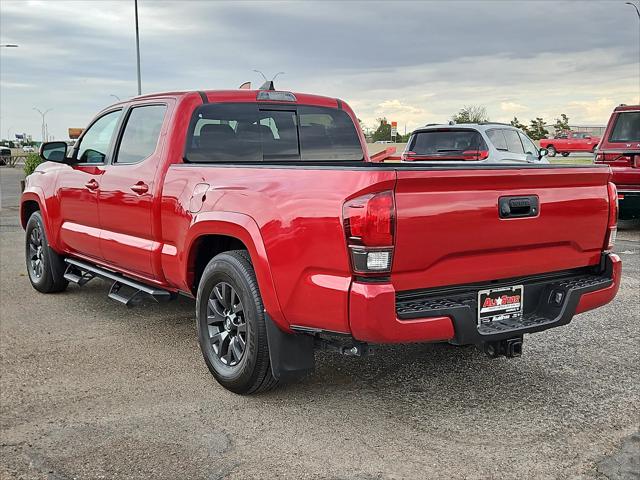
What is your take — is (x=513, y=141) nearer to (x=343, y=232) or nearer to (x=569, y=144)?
(x=343, y=232)

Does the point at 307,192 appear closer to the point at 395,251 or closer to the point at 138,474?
the point at 395,251

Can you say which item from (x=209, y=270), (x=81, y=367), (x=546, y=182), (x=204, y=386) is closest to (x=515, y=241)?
(x=546, y=182)

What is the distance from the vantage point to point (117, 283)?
5.82 m

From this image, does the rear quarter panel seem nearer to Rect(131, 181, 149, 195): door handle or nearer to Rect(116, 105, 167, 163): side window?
Rect(131, 181, 149, 195): door handle

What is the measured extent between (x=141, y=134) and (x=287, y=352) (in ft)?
8.33

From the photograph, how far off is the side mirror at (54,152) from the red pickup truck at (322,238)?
1031 millimetres

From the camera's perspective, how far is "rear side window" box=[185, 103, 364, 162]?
5090 mm

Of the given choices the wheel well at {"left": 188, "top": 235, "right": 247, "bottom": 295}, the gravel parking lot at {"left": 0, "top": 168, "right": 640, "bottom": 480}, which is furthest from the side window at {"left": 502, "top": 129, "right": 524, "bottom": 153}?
the wheel well at {"left": 188, "top": 235, "right": 247, "bottom": 295}

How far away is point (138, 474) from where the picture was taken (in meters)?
3.26

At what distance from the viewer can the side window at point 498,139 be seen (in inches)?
528

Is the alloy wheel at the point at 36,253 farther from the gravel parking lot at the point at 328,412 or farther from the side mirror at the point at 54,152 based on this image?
the gravel parking lot at the point at 328,412

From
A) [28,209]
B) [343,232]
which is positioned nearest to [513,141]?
[28,209]

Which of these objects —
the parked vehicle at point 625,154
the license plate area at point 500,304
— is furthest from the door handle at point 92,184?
the parked vehicle at point 625,154

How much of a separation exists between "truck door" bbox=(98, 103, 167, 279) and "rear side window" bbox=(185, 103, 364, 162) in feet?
1.11
